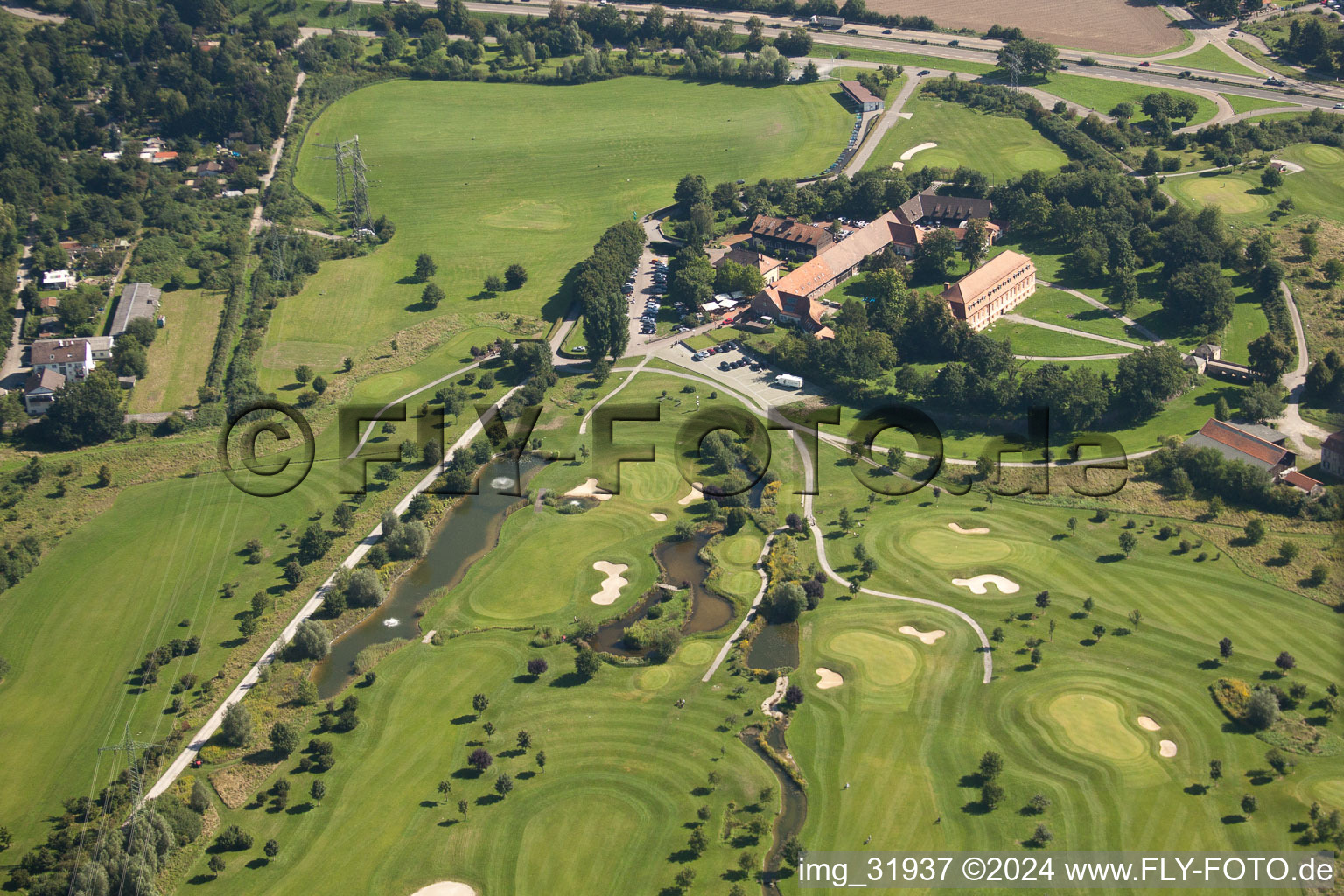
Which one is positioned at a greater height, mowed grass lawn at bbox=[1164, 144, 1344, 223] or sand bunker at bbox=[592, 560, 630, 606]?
mowed grass lawn at bbox=[1164, 144, 1344, 223]

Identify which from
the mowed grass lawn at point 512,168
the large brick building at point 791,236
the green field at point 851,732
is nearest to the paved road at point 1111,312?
the large brick building at point 791,236

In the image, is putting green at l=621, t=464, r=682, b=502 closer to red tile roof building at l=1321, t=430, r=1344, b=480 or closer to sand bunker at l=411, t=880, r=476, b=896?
sand bunker at l=411, t=880, r=476, b=896

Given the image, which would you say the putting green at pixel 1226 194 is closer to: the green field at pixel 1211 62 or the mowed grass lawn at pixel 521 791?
the green field at pixel 1211 62

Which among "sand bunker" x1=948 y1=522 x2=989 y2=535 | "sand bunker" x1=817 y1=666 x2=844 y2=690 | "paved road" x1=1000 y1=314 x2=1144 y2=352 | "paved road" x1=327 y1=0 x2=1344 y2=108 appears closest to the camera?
"sand bunker" x1=817 y1=666 x2=844 y2=690

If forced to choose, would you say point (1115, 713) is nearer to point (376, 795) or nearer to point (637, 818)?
point (637, 818)

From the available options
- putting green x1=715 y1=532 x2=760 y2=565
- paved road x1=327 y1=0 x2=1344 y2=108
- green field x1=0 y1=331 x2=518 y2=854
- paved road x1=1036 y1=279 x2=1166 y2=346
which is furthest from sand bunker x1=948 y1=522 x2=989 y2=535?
paved road x1=327 y1=0 x2=1344 y2=108

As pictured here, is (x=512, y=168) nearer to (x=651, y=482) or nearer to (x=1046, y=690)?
(x=651, y=482)

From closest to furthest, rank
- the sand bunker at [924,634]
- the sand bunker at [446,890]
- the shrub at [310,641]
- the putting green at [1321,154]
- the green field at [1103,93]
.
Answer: the sand bunker at [446,890] → the shrub at [310,641] → the sand bunker at [924,634] → the putting green at [1321,154] → the green field at [1103,93]

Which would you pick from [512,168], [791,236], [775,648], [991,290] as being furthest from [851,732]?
[512,168]
